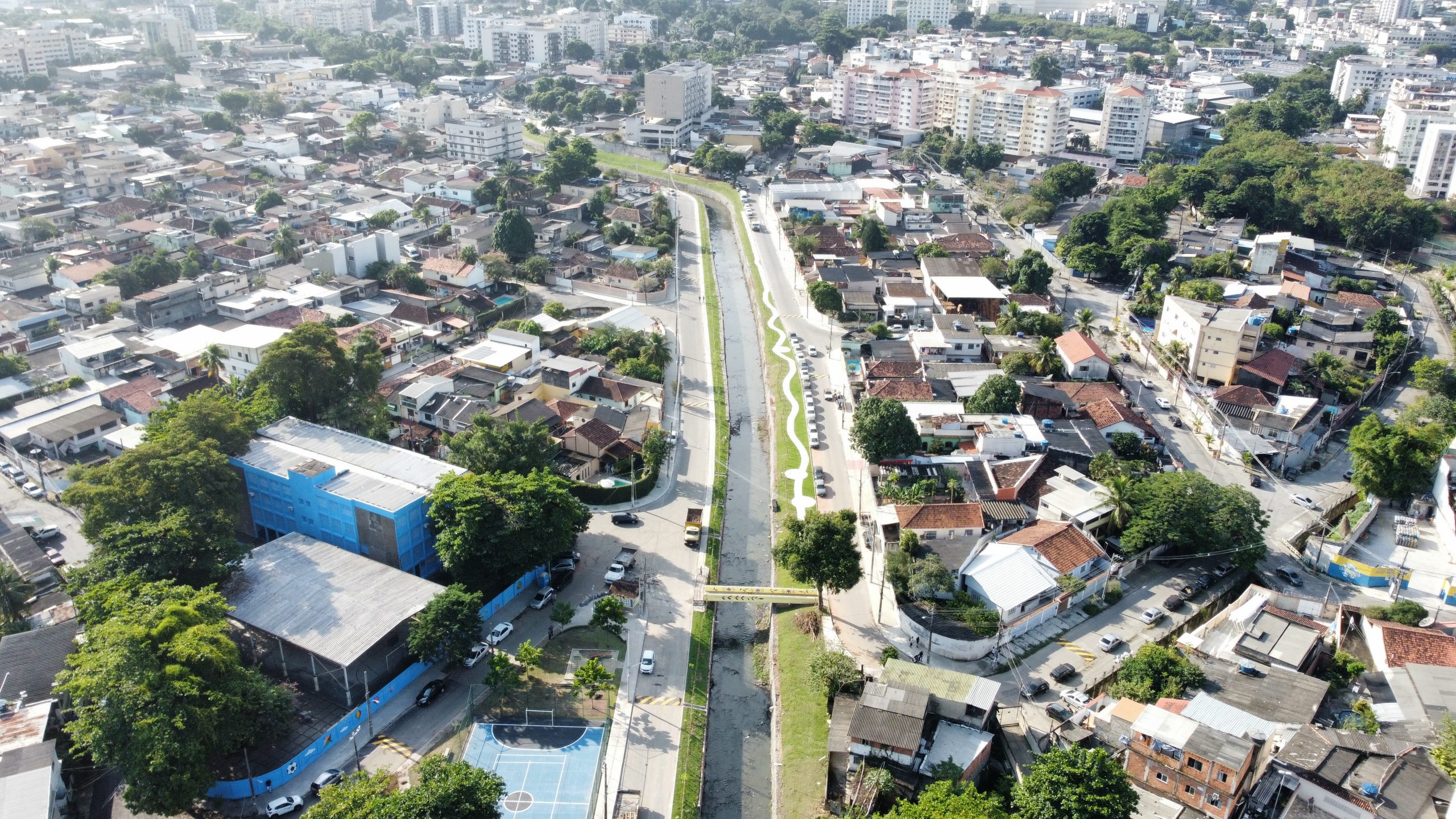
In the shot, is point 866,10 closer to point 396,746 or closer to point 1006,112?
point 1006,112

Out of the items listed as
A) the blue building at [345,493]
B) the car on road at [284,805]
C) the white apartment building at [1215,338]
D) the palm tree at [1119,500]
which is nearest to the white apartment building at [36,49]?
the blue building at [345,493]

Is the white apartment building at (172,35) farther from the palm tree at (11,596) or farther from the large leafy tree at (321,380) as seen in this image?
the palm tree at (11,596)

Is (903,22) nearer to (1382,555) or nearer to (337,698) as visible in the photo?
(1382,555)

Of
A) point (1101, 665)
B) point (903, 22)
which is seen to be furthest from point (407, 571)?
point (903, 22)

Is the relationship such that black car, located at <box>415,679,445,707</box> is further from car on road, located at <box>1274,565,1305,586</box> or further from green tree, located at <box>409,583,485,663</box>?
car on road, located at <box>1274,565,1305,586</box>

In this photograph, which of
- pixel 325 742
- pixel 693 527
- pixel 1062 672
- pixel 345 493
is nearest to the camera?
pixel 325 742

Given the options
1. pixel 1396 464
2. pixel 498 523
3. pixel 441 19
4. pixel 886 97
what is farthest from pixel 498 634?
pixel 441 19
